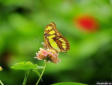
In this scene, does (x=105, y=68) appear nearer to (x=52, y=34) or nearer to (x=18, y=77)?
(x=18, y=77)

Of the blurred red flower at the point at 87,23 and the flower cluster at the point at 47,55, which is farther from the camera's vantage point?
the blurred red flower at the point at 87,23

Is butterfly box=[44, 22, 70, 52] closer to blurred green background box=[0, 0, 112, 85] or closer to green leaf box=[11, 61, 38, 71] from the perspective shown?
green leaf box=[11, 61, 38, 71]

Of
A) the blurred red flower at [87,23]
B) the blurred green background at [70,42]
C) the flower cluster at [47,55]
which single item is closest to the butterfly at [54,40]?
the flower cluster at [47,55]

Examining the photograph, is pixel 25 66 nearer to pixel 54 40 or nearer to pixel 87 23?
pixel 54 40

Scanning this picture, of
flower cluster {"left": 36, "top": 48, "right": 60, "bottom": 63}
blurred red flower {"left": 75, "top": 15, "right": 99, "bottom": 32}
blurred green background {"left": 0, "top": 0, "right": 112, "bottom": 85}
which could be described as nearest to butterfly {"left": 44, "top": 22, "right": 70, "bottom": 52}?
flower cluster {"left": 36, "top": 48, "right": 60, "bottom": 63}

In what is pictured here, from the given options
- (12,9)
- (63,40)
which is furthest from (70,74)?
(63,40)

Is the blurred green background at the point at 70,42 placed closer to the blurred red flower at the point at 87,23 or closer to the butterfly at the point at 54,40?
the blurred red flower at the point at 87,23
